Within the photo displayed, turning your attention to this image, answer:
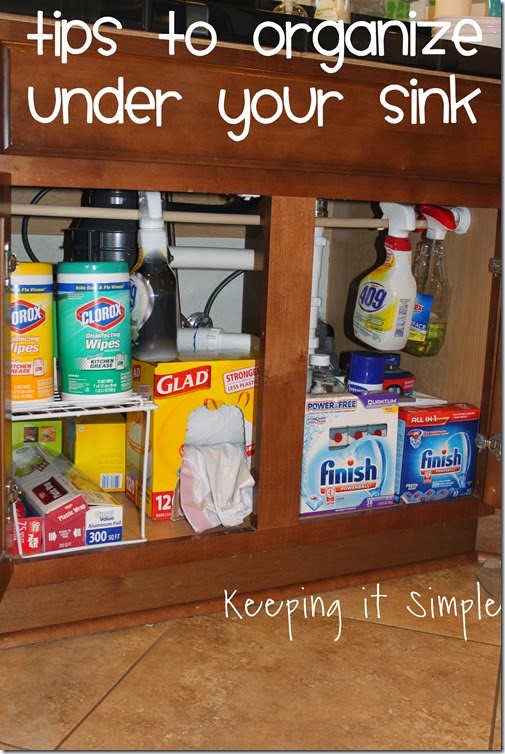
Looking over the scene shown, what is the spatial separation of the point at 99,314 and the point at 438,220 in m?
0.58

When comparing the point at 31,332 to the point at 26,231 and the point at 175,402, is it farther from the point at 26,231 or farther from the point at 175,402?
the point at 26,231

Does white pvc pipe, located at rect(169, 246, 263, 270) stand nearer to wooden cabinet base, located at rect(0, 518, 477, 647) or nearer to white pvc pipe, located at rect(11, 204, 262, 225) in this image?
white pvc pipe, located at rect(11, 204, 262, 225)

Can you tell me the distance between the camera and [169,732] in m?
0.92

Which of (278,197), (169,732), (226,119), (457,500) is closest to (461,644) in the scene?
(457,500)

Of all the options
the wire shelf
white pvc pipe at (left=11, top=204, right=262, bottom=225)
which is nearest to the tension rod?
white pvc pipe at (left=11, top=204, right=262, bottom=225)

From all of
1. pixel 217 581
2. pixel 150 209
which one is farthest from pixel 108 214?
pixel 217 581

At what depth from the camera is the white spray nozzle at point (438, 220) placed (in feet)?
4.43

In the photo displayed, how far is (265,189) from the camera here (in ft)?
3.65

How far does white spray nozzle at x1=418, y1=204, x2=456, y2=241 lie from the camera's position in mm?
1352

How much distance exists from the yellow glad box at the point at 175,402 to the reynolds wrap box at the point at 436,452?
9.8 inches

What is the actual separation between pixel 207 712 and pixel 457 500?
59cm

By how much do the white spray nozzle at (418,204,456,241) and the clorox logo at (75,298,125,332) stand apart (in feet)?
1.82

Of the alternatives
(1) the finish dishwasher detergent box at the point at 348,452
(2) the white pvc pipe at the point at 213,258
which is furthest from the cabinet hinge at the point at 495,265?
(2) the white pvc pipe at the point at 213,258

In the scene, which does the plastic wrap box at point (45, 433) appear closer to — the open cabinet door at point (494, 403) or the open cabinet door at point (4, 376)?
the open cabinet door at point (4, 376)
